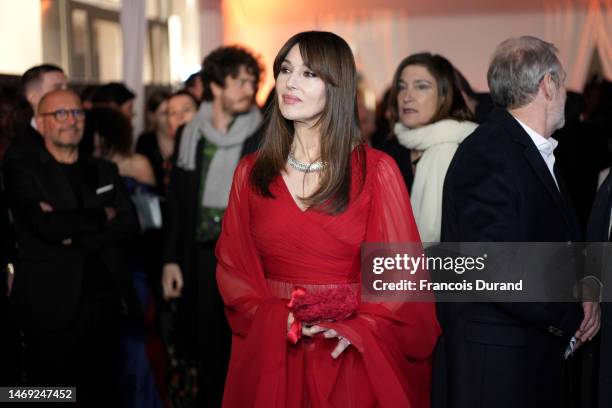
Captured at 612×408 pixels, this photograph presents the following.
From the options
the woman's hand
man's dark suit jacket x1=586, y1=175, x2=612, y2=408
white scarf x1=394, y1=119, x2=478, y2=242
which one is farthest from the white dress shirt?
the woman's hand

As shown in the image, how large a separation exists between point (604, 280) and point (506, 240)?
0.58m

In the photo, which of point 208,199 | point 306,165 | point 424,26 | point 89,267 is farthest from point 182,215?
point 424,26

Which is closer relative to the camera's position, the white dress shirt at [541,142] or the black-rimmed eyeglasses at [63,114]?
the white dress shirt at [541,142]

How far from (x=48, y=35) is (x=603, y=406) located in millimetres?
6828

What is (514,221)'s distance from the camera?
303cm

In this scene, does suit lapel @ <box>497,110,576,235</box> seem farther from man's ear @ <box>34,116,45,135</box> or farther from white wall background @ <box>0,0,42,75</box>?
white wall background @ <box>0,0,42,75</box>

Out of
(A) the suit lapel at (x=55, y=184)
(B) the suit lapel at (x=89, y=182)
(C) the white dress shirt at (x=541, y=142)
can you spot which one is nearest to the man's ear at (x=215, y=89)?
(B) the suit lapel at (x=89, y=182)

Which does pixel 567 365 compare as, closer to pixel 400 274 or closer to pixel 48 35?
pixel 400 274

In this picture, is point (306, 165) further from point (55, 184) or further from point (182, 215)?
point (182, 215)

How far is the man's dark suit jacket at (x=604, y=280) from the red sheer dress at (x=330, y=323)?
0.77 m

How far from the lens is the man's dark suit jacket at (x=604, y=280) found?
10.8 feet

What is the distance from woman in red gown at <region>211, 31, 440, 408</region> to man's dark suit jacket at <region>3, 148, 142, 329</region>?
1.52m

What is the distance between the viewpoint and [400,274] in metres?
2.86

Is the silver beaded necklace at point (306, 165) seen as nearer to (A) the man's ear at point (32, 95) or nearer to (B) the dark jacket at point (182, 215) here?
(B) the dark jacket at point (182, 215)
